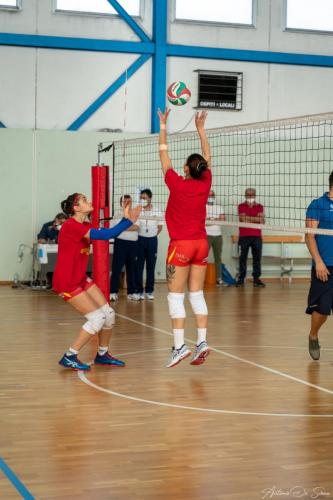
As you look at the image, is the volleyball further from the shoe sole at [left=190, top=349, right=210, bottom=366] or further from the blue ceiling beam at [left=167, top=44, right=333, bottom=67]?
the blue ceiling beam at [left=167, top=44, right=333, bottom=67]

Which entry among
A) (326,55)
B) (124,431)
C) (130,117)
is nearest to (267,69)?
(326,55)

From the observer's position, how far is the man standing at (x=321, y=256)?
26.6ft

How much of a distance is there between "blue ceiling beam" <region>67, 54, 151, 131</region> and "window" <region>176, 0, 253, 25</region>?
135cm

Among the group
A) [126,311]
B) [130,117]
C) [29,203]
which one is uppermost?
[130,117]

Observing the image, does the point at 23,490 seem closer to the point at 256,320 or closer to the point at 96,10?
the point at 256,320

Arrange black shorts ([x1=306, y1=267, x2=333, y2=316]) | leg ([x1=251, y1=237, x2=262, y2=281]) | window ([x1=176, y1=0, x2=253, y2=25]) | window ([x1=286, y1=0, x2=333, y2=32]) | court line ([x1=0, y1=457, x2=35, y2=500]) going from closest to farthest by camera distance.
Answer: court line ([x1=0, y1=457, x2=35, y2=500]) < black shorts ([x1=306, y1=267, x2=333, y2=316]) < leg ([x1=251, y1=237, x2=262, y2=281]) < window ([x1=176, y1=0, x2=253, y2=25]) < window ([x1=286, y1=0, x2=333, y2=32])

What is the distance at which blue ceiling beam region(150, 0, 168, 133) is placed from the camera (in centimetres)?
1808

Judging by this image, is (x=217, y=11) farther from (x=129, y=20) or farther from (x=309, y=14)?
(x=309, y=14)

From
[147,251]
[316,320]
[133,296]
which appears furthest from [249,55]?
[316,320]

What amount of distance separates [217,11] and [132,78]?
7.83 feet

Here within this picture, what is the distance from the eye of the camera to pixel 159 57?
18.2 m

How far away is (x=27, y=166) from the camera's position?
1741 centimetres

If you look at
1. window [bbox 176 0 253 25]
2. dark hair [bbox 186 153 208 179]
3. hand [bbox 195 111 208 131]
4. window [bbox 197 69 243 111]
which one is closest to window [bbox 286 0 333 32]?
window [bbox 176 0 253 25]

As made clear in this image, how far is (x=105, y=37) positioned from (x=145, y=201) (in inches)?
204
